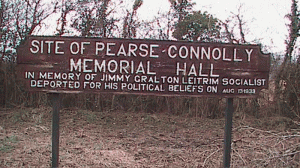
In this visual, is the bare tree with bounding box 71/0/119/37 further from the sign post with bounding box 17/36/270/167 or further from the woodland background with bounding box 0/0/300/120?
the sign post with bounding box 17/36/270/167

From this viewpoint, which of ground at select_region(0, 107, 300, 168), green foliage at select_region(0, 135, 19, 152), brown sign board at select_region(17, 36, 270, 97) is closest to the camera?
brown sign board at select_region(17, 36, 270, 97)

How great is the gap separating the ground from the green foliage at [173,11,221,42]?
8.48 feet

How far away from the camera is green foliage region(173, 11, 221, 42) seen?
9469 mm

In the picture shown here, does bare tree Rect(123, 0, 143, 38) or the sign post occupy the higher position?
bare tree Rect(123, 0, 143, 38)

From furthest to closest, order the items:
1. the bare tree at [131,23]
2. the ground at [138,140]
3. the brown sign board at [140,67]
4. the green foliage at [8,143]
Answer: the bare tree at [131,23] → the green foliage at [8,143] → the ground at [138,140] → the brown sign board at [140,67]

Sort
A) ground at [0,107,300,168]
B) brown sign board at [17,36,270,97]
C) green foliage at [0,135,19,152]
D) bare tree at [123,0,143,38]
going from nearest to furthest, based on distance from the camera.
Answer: brown sign board at [17,36,270,97], ground at [0,107,300,168], green foliage at [0,135,19,152], bare tree at [123,0,143,38]

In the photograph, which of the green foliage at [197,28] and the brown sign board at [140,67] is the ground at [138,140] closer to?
the brown sign board at [140,67]

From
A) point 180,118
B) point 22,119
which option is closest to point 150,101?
point 180,118

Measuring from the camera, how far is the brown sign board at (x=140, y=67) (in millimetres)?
4031

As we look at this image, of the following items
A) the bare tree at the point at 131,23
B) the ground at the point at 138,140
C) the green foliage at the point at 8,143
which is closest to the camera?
the ground at the point at 138,140

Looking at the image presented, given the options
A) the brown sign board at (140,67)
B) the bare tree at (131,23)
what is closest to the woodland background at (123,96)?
the bare tree at (131,23)

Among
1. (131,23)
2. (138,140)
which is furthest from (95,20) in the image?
(138,140)

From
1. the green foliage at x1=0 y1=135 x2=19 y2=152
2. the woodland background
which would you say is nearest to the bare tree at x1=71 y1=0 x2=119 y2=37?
the woodland background

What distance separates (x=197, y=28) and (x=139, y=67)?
6.44 meters
